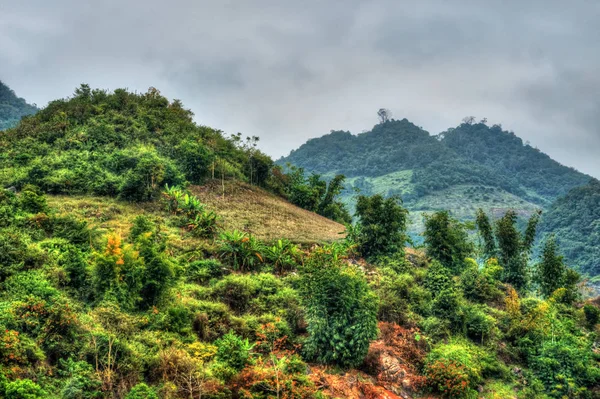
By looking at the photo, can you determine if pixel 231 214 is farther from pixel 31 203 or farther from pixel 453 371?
pixel 453 371

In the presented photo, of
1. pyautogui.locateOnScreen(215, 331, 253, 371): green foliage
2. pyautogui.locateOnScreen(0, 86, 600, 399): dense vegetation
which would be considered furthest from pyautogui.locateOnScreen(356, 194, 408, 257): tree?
pyautogui.locateOnScreen(215, 331, 253, 371): green foliage

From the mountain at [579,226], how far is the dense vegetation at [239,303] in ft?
129

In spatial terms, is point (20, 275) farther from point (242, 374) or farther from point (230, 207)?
point (230, 207)

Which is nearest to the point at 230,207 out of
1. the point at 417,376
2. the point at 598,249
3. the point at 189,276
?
the point at 189,276

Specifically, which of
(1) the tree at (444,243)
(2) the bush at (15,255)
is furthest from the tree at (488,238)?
(2) the bush at (15,255)

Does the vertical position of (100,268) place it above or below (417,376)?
above

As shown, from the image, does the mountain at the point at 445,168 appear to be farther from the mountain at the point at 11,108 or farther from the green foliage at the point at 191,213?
the mountain at the point at 11,108

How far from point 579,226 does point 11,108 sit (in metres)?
89.6

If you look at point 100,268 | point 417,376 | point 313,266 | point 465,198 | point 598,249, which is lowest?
point 417,376

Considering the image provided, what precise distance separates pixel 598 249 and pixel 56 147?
203 feet

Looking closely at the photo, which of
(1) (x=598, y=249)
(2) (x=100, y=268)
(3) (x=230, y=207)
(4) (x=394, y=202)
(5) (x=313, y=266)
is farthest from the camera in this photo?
(1) (x=598, y=249)

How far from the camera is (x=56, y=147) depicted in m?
25.5

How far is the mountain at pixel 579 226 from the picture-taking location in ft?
173

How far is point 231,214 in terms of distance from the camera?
78.8 feet
